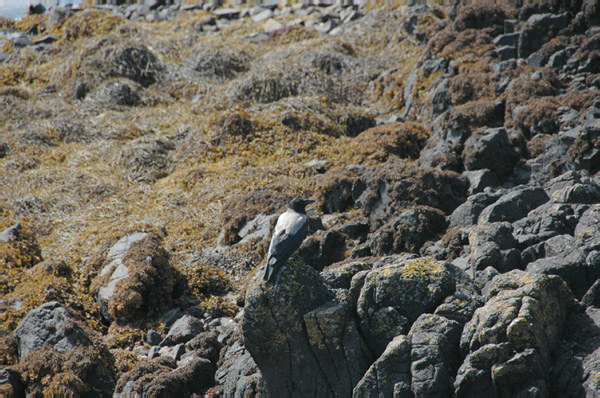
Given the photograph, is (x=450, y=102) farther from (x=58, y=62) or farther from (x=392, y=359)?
(x=58, y=62)

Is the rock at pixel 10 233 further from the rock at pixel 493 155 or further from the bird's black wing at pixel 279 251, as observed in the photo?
the rock at pixel 493 155

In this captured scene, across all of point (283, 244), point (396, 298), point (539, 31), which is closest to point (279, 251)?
point (283, 244)

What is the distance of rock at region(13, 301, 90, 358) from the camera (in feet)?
34.3

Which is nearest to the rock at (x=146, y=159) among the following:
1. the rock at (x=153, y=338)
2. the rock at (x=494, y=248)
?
the rock at (x=153, y=338)

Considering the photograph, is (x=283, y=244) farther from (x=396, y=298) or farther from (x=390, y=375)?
(x=390, y=375)

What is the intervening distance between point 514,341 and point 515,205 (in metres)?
4.70

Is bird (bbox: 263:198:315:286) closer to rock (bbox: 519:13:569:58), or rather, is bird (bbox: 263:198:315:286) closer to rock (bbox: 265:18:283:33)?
rock (bbox: 519:13:569:58)

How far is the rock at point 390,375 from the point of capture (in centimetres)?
729

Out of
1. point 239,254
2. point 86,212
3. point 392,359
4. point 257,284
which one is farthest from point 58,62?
point 392,359

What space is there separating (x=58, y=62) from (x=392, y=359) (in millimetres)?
28502

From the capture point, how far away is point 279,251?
8.02 meters

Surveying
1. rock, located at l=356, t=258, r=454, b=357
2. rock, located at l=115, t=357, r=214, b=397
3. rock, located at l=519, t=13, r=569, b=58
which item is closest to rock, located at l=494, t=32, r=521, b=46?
rock, located at l=519, t=13, r=569, b=58

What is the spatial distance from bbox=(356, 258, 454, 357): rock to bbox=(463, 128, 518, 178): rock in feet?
21.1

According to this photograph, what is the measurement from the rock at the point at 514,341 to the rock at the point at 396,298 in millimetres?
783
